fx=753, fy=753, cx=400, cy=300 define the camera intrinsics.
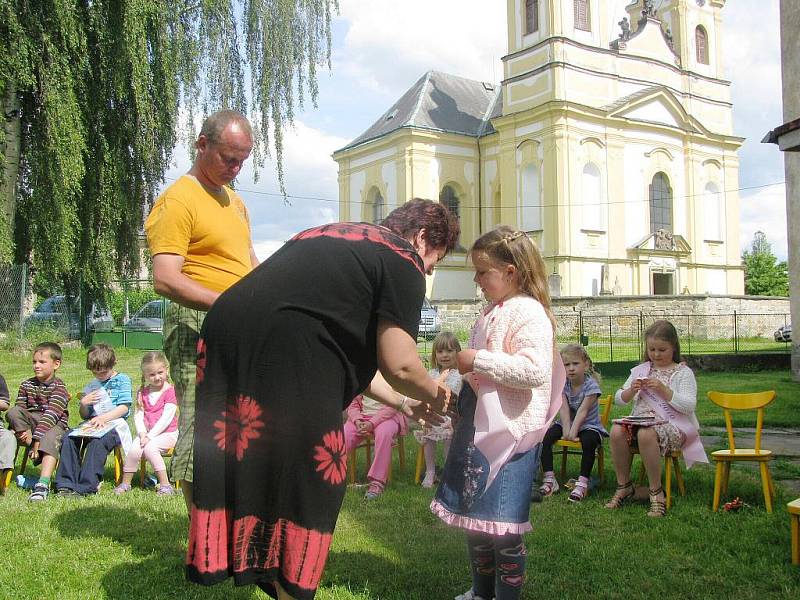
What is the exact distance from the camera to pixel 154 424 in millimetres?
6371

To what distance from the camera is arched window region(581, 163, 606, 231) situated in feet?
114

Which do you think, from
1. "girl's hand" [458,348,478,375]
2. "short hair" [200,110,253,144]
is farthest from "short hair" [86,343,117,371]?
"girl's hand" [458,348,478,375]

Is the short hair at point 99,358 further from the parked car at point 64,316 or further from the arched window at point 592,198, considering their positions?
the arched window at point 592,198

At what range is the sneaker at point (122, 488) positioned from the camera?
5891 mm

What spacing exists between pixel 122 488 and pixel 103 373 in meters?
1.06

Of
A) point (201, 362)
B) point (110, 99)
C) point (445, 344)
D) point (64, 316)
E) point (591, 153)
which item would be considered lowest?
point (445, 344)

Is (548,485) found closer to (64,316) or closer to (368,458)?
(368,458)

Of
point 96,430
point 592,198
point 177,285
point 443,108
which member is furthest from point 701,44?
point 177,285

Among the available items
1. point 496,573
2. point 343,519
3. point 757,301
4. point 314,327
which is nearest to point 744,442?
point 343,519

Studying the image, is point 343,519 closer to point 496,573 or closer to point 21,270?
point 496,573

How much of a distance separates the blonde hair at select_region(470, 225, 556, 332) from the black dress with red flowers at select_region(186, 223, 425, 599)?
0.92 meters

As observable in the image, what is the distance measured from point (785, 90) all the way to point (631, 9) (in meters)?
31.2

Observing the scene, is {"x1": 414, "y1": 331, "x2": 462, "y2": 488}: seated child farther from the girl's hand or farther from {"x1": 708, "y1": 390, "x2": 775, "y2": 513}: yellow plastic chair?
the girl's hand

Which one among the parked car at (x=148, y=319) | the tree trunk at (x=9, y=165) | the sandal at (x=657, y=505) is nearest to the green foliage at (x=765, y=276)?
the parked car at (x=148, y=319)
